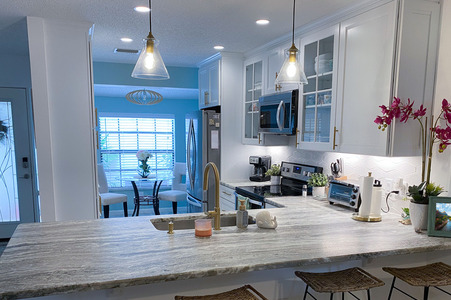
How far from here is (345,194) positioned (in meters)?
2.46

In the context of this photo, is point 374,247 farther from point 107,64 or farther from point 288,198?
point 107,64

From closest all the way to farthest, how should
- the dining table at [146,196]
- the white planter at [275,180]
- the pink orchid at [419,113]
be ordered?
the pink orchid at [419,113] → the white planter at [275,180] → the dining table at [146,196]

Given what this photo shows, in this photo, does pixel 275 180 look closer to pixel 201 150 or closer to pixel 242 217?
pixel 201 150

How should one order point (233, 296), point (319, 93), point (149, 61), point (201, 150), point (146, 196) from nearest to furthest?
point (233, 296), point (149, 61), point (319, 93), point (201, 150), point (146, 196)

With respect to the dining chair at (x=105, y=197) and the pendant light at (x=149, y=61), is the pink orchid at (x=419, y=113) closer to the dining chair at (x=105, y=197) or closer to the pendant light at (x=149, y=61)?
the pendant light at (x=149, y=61)

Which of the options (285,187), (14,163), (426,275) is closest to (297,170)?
(285,187)

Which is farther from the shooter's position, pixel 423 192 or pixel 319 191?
pixel 319 191

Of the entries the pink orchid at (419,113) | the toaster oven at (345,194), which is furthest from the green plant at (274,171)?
the pink orchid at (419,113)

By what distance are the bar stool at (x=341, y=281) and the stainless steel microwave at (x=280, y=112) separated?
1.69m

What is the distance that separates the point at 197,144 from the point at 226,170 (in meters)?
0.58

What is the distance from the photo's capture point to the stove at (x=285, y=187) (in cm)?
312

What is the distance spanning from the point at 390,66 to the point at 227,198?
239 centimetres

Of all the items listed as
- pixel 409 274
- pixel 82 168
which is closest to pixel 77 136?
pixel 82 168

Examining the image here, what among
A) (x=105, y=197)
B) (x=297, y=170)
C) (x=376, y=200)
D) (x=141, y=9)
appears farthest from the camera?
(x=105, y=197)
